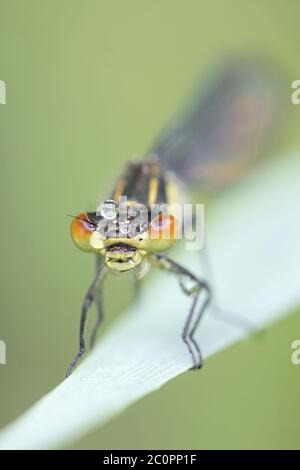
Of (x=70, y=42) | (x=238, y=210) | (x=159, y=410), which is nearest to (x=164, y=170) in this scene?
(x=238, y=210)

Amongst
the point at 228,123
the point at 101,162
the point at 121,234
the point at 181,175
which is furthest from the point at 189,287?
the point at 101,162

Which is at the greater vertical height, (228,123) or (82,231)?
(228,123)

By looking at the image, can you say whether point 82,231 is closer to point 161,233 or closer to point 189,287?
point 161,233

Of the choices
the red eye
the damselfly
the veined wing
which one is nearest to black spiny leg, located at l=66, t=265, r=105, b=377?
the damselfly

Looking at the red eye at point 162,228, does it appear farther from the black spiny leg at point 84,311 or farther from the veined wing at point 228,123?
the veined wing at point 228,123

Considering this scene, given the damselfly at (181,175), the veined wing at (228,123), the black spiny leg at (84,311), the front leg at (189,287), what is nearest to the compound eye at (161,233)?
the damselfly at (181,175)

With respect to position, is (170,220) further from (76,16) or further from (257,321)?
(76,16)

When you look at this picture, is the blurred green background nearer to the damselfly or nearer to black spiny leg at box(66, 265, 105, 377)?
the damselfly
